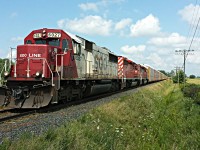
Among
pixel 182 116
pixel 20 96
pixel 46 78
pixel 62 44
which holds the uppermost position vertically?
pixel 62 44

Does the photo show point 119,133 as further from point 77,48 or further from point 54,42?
point 77,48

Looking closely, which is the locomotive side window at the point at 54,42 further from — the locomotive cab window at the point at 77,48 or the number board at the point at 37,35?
the locomotive cab window at the point at 77,48

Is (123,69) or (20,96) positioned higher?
(123,69)

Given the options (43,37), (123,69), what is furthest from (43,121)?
(123,69)

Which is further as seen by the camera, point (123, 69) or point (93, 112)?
point (123, 69)

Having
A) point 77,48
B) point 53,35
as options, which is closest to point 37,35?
point 53,35

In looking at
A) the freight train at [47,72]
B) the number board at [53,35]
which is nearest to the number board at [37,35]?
the freight train at [47,72]

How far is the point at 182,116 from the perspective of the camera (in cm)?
1380

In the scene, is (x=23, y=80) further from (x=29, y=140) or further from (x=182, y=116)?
(x=182, y=116)

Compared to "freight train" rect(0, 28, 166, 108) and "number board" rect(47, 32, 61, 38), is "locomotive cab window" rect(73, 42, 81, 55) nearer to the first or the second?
"freight train" rect(0, 28, 166, 108)

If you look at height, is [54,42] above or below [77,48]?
above

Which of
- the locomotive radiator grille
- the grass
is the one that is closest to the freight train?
the grass

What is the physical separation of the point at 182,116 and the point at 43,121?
8225 millimetres

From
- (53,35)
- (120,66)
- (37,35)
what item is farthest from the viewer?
(120,66)
